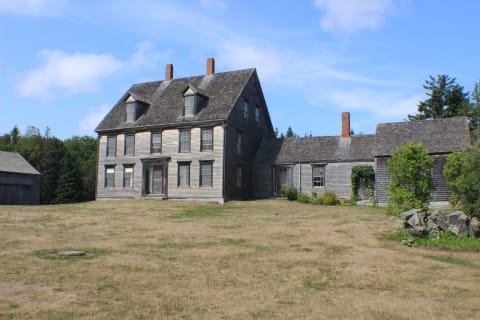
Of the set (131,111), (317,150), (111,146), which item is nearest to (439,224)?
(317,150)

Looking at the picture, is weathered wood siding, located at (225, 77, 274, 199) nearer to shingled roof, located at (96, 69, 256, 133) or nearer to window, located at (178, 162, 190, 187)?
shingled roof, located at (96, 69, 256, 133)

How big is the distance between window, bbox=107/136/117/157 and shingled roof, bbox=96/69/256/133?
924 millimetres

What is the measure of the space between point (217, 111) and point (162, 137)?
5.48 m

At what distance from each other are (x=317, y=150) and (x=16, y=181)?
29.4 meters

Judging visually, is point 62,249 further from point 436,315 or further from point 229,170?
point 229,170

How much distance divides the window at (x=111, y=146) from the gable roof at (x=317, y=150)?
504 inches

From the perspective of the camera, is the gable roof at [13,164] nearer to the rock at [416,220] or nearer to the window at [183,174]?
the window at [183,174]

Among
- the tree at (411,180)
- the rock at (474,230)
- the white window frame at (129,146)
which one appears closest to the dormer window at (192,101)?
the white window frame at (129,146)

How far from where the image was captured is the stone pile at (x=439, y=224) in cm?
1622

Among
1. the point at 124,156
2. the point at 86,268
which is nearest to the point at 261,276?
the point at 86,268

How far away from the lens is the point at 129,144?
37312 mm

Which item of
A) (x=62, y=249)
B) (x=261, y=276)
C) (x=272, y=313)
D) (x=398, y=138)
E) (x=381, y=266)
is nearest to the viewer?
(x=272, y=313)

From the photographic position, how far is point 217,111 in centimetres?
3375

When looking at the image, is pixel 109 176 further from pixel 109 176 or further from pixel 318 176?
pixel 318 176
